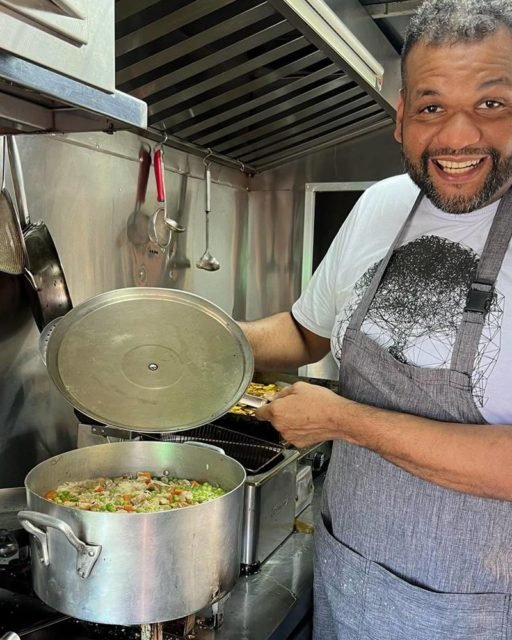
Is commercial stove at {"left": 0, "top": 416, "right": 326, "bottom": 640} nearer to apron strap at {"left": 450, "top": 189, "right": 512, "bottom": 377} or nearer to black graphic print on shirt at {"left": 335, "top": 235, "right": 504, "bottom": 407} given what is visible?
black graphic print on shirt at {"left": 335, "top": 235, "right": 504, "bottom": 407}

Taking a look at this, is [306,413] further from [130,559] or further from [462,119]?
[462,119]

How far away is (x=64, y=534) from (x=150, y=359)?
39 cm

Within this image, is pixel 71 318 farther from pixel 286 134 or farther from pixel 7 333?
pixel 286 134

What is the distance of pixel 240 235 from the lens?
274 centimetres

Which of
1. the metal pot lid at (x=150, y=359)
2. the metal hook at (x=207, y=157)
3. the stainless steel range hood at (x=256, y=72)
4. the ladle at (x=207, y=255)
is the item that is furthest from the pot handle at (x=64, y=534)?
the metal hook at (x=207, y=157)

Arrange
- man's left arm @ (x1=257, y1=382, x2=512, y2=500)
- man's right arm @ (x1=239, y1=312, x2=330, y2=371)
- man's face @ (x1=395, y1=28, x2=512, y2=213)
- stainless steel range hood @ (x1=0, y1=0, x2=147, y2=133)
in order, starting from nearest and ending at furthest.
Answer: stainless steel range hood @ (x1=0, y1=0, x2=147, y2=133) < man's left arm @ (x1=257, y1=382, x2=512, y2=500) < man's face @ (x1=395, y1=28, x2=512, y2=213) < man's right arm @ (x1=239, y1=312, x2=330, y2=371)

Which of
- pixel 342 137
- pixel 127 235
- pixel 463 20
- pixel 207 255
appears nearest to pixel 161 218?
pixel 127 235

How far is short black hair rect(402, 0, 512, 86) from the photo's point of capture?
1.09 m

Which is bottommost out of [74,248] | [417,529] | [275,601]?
[275,601]

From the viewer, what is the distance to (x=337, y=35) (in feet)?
5.43

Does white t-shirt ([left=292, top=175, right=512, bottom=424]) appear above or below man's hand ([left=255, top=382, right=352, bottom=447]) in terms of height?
above

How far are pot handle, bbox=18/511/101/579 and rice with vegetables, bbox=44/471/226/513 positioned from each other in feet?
0.55

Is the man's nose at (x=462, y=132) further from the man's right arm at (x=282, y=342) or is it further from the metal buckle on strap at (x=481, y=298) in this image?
the man's right arm at (x=282, y=342)

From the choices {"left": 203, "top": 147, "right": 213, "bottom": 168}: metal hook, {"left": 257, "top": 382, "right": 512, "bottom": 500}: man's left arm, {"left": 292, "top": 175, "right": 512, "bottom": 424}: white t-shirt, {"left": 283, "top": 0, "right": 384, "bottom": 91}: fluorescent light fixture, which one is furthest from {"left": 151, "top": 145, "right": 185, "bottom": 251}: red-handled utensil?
{"left": 257, "top": 382, "right": 512, "bottom": 500}: man's left arm
